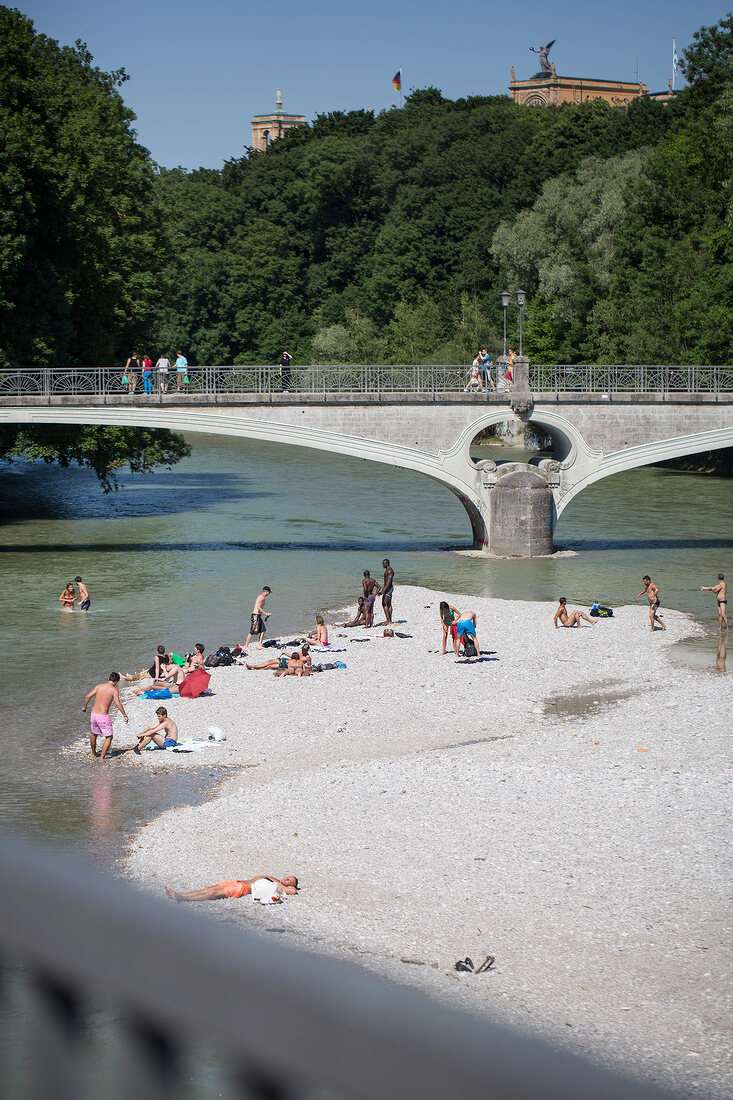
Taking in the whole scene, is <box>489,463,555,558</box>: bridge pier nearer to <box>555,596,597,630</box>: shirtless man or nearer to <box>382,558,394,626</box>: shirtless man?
<box>555,596,597,630</box>: shirtless man

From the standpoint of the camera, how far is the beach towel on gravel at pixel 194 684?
20266 millimetres

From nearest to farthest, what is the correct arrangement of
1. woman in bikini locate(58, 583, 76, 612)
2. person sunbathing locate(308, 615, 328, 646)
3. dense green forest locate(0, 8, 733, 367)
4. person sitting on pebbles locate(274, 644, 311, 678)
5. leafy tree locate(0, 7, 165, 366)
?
person sitting on pebbles locate(274, 644, 311, 678) → person sunbathing locate(308, 615, 328, 646) → woman in bikini locate(58, 583, 76, 612) → leafy tree locate(0, 7, 165, 366) → dense green forest locate(0, 8, 733, 367)

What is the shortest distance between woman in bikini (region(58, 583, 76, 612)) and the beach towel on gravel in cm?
878

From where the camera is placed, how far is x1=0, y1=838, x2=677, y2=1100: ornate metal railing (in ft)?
4.21

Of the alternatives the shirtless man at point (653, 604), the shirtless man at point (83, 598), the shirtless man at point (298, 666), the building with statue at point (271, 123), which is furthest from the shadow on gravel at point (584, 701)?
the building with statue at point (271, 123)

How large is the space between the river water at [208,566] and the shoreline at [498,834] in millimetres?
1360

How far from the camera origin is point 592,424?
129ft

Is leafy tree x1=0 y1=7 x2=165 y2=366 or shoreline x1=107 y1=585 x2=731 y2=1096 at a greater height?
leafy tree x1=0 y1=7 x2=165 y2=366

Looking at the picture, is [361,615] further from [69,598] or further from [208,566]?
[208,566]

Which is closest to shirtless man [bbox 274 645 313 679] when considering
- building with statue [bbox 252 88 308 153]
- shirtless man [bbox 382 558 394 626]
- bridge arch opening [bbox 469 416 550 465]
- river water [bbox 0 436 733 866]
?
river water [bbox 0 436 733 866]

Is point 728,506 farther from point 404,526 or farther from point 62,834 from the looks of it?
point 62,834

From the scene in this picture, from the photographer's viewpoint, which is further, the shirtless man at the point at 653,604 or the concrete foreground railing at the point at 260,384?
the concrete foreground railing at the point at 260,384

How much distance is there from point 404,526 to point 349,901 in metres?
32.0

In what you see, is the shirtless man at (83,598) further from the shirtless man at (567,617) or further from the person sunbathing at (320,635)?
the shirtless man at (567,617)
